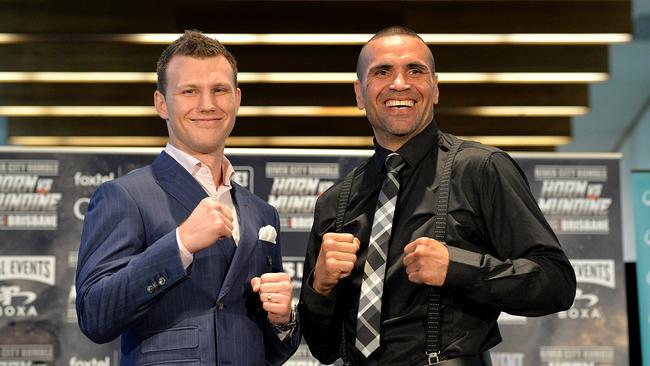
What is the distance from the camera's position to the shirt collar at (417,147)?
254 cm

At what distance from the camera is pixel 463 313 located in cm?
231

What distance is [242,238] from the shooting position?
248 centimetres

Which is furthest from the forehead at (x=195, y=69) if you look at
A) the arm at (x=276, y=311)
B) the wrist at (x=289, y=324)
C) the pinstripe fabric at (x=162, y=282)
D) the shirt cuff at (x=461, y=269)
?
the shirt cuff at (x=461, y=269)

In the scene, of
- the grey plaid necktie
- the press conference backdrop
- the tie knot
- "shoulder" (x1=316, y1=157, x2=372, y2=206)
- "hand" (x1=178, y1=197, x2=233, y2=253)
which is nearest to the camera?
A: "hand" (x1=178, y1=197, x2=233, y2=253)

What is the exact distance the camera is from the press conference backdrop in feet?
16.7

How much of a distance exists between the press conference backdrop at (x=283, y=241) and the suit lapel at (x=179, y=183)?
2663mm

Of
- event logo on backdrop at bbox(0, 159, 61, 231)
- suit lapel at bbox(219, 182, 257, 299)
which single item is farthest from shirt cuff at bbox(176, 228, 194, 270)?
event logo on backdrop at bbox(0, 159, 61, 231)

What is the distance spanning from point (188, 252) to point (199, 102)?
0.47 m

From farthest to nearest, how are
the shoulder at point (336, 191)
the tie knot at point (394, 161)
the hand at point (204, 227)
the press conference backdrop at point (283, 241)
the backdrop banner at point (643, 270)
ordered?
the backdrop banner at point (643, 270)
the press conference backdrop at point (283, 241)
the shoulder at point (336, 191)
the tie knot at point (394, 161)
the hand at point (204, 227)

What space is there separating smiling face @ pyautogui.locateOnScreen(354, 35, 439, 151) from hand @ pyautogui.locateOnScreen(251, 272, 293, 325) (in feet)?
1.71

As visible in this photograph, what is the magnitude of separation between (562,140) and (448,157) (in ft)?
17.2

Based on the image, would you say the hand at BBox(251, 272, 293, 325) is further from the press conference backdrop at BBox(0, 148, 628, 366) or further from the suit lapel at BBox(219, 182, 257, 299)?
the press conference backdrop at BBox(0, 148, 628, 366)

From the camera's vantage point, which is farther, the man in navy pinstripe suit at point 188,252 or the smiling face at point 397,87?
the smiling face at point 397,87

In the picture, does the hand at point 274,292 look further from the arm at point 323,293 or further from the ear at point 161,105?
the ear at point 161,105
